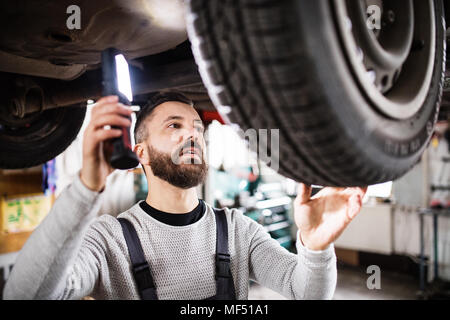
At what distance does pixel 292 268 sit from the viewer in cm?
92

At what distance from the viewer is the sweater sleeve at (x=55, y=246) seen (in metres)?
0.56

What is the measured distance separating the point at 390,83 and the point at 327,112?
222 millimetres

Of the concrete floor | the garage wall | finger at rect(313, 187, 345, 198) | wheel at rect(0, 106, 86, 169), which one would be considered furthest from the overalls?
the garage wall

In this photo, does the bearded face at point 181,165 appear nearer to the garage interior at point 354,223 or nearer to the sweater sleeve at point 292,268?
the sweater sleeve at point 292,268

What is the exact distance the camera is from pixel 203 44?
1.59 ft

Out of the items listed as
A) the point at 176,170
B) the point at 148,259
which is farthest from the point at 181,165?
the point at 148,259

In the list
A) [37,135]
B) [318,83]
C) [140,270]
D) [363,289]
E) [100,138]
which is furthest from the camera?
[363,289]

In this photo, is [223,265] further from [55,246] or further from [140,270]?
[55,246]

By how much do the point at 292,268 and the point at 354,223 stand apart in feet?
11.1

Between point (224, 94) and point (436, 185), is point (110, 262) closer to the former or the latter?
point (224, 94)

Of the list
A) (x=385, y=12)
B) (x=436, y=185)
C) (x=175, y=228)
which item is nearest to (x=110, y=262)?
(x=175, y=228)

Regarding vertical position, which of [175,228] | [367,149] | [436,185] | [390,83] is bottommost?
[436,185]

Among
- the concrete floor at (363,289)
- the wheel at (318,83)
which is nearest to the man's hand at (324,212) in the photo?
the wheel at (318,83)

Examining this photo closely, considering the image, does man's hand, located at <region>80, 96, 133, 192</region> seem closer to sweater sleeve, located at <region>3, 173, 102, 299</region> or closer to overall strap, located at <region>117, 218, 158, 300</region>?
sweater sleeve, located at <region>3, 173, 102, 299</region>
